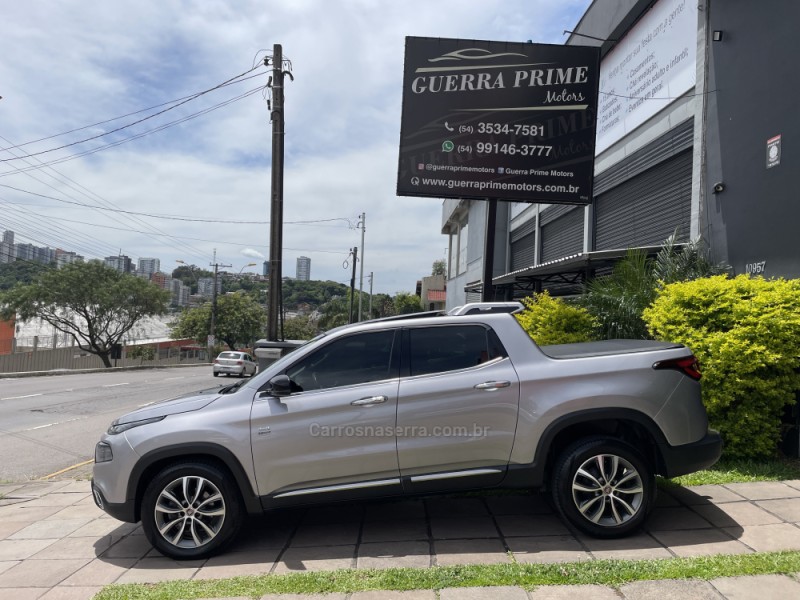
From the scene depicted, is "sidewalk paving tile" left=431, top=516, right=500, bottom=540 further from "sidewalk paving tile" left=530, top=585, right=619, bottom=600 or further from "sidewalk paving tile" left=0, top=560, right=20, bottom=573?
"sidewalk paving tile" left=0, top=560, right=20, bottom=573

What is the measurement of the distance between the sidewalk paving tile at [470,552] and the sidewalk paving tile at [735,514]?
5.50ft

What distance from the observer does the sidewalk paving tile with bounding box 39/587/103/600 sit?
3791mm

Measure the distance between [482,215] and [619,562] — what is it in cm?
2251

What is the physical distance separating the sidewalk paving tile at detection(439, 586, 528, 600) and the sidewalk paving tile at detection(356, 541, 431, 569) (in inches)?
18.1

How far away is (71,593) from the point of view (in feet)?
12.7

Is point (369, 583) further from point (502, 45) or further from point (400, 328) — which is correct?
point (502, 45)

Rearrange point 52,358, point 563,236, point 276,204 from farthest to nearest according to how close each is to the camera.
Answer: point 52,358 → point 563,236 → point 276,204

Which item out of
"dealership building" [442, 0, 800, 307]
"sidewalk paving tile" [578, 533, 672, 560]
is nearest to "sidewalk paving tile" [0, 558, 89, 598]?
"sidewalk paving tile" [578, 533, 672, 560]

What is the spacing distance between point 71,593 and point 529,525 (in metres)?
3.22

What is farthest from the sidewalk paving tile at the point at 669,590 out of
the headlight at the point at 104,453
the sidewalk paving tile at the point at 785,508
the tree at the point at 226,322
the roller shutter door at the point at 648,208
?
the tree at the point at 226,322

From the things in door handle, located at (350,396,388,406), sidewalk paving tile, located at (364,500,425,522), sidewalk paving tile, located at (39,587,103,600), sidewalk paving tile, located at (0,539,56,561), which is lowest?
sidewalk paving tile, located at (0,539,56,561)

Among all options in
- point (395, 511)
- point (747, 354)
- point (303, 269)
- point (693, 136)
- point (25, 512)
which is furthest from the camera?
point (303, 269)

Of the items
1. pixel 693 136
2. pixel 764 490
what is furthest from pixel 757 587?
pixel 693 136

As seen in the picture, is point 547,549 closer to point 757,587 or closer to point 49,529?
point 757,587
